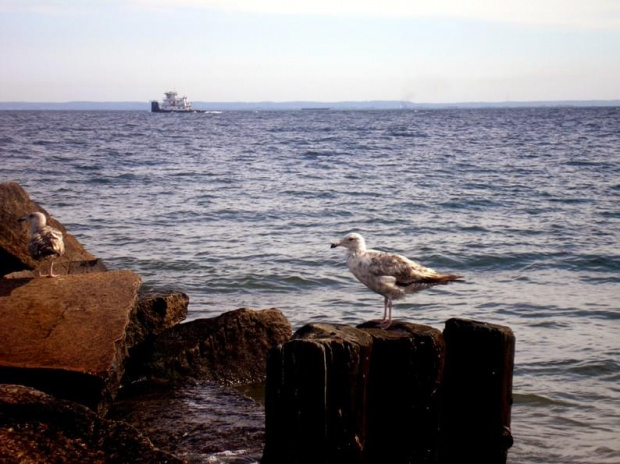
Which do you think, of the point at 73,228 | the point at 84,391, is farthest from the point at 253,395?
the point at 73,228

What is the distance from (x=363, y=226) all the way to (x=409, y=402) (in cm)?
1530

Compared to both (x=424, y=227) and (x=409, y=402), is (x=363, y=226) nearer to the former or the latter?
(x=424, y=227)

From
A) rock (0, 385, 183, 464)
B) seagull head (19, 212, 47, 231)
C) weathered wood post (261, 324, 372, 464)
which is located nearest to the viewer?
rock (0, 385, 183, 464)

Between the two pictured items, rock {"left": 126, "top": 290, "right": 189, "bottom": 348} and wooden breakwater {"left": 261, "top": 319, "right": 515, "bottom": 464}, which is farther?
rock {"left": 126, "top": 290, "right": 189, "bottom": 348}

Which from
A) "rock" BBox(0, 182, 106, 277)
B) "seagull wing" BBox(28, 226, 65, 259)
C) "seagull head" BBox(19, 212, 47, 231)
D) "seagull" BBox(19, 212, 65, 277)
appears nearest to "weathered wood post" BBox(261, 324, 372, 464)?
"seagull" BBox(19, 212, 65, 277)

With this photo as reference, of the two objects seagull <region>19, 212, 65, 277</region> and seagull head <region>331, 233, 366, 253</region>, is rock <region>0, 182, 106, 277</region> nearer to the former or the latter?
seagull <region>19, 212, 65, 277</region>

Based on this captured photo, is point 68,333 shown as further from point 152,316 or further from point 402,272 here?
point 402,272

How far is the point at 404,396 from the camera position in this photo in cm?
548

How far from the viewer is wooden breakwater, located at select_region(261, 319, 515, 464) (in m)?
5.05

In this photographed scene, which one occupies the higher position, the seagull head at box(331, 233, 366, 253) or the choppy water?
the seagull head at box(331, 233, 366, 253)

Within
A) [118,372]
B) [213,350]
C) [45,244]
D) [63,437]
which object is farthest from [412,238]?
[63,437]

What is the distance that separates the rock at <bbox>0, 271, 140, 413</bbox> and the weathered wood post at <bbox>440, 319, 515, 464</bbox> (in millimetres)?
2500

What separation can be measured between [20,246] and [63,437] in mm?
5496

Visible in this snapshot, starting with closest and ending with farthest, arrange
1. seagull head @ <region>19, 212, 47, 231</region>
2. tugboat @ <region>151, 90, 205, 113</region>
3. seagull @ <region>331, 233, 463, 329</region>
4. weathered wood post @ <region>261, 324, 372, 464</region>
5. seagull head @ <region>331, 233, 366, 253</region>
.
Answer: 1. weathered wood post @ <region>261, 324, 372, 464</region>
2. seagull @ <region>331, 233, 463, 329</region>
3. seagull head @ <region>331, 233, 366, 253</region>
4. seagull head @ <region>19, 212, 47, 231</region>
5. tugboat @ <region>151, 90, 205, 113</region>
